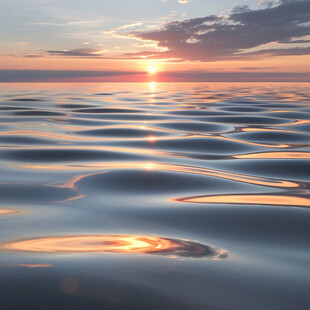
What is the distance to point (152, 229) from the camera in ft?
6.45

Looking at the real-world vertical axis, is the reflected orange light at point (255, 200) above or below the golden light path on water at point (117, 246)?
below

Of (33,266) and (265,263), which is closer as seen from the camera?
(33,266)

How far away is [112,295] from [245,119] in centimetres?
740

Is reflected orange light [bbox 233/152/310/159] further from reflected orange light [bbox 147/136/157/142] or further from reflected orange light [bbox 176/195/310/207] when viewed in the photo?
reflected orange light [bbox 176/195/310/207]

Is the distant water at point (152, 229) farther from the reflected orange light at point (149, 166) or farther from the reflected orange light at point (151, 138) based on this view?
the reflected orange light at point (151, 138)

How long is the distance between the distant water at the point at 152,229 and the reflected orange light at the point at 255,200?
12 millimetres

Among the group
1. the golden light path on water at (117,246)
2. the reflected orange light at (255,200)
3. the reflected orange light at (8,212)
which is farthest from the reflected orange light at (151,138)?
the golden light path on water at (117,246)

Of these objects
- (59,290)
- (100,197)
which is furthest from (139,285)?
(100,197)

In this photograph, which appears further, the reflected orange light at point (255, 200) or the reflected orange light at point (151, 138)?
the reflected orange light at point (151, 138)

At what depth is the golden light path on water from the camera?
5.41 ft

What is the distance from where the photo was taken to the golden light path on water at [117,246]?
165 centimetres

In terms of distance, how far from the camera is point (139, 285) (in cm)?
136

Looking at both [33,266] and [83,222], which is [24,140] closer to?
[83,222]

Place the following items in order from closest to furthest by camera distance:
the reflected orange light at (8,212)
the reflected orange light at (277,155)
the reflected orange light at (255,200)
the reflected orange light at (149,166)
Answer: the reflected orange light at (8,212)
the reflected orange light at (255,200)
the reflected orange light at (149,166)
the reflected orange light at (277,155)
